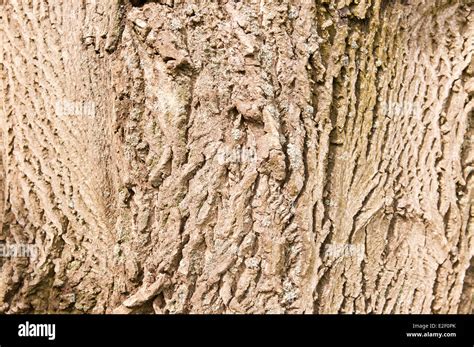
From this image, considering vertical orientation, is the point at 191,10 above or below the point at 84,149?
above

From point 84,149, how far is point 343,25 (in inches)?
56.6

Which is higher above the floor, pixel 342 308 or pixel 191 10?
pixel 191 10

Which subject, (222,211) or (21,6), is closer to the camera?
(222,211)

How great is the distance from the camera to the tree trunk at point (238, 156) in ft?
8.92

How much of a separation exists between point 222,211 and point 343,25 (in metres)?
1.11

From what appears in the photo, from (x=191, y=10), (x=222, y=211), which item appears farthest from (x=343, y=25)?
(x=222, y=211)

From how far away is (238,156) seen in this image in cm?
273

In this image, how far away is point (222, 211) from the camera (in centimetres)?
272

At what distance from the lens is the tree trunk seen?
2.72 m

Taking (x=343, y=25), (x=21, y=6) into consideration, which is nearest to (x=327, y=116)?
(x=343, y=25)

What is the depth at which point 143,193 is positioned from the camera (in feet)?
9.11

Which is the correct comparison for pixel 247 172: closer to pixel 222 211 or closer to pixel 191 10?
pixel 222 211
